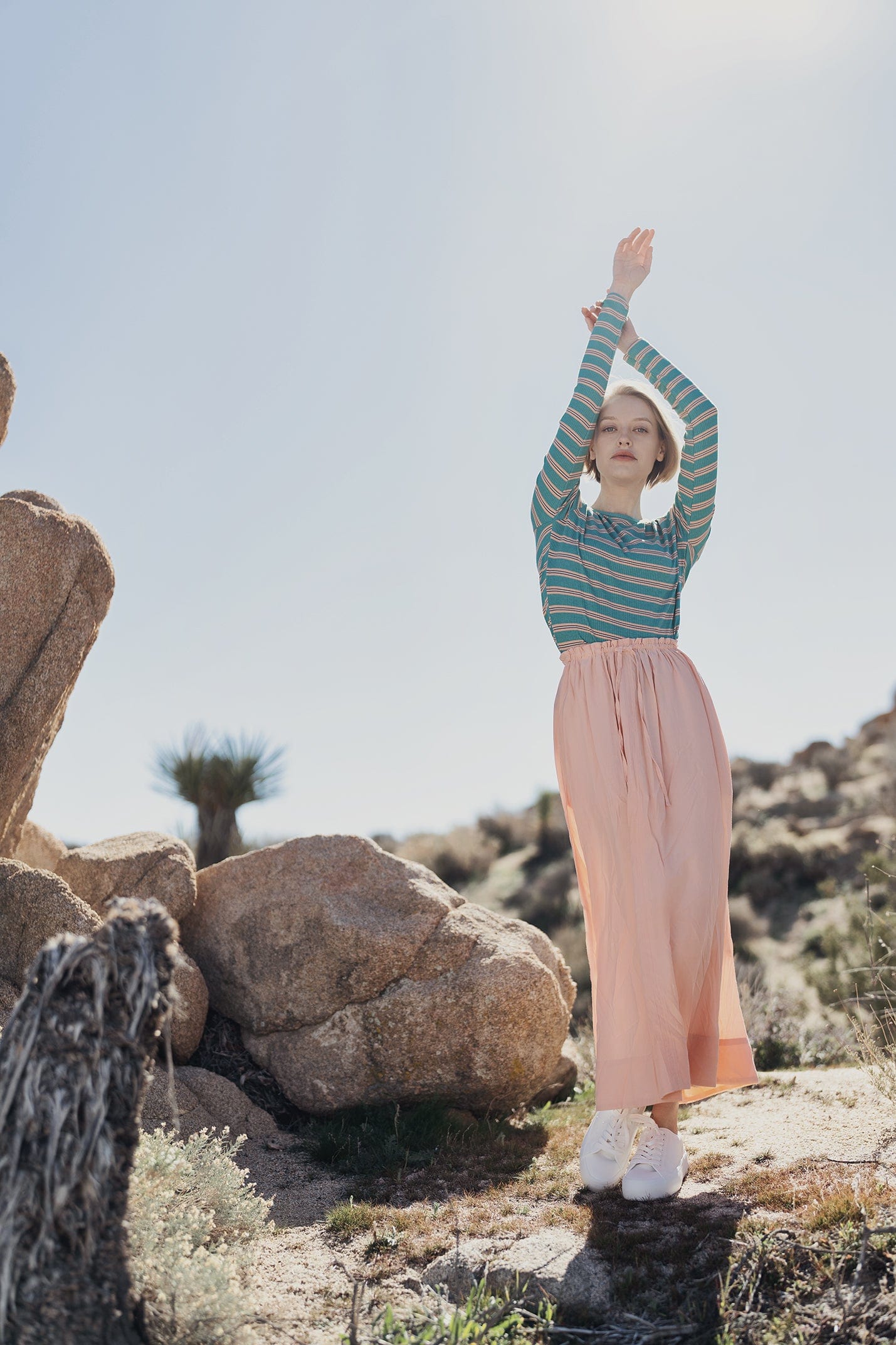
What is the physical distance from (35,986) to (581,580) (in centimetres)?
230

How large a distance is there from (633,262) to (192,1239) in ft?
11.9

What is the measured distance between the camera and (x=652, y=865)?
3.26 metres

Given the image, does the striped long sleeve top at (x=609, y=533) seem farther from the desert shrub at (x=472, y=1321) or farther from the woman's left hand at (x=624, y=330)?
the desert shrub at (x=472, y=1321)

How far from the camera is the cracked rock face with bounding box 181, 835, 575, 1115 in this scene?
444 centimetres

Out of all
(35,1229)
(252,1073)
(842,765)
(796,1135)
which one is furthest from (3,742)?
(842,765)

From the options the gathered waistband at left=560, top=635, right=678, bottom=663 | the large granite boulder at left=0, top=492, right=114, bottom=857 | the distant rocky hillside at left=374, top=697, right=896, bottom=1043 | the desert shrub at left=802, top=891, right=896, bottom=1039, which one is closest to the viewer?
the gathered waistband at left=560, top=635, right=678, bottom=663

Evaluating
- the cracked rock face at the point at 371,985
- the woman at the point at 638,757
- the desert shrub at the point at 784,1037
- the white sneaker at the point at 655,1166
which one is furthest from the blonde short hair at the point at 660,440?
the desert shrub at the point at 784,1037

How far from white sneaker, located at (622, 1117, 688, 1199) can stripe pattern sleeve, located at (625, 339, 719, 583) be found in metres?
1.93

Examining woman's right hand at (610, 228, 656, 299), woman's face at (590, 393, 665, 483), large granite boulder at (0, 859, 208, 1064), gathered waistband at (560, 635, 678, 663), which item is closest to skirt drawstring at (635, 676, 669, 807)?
gathered waistband at (560, 635, 678, 663)

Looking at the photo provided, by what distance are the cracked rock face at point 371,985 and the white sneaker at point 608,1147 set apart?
1.15 meters

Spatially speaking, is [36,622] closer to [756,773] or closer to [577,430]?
[577,430]

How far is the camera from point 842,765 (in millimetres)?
19656

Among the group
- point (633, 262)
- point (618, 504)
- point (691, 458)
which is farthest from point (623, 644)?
point (633, 262)

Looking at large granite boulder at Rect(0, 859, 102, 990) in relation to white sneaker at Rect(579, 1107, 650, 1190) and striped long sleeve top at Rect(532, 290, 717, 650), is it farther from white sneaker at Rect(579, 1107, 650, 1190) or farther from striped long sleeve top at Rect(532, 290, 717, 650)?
striped long sleeve top at Rect(532, 290, 717, 650)
